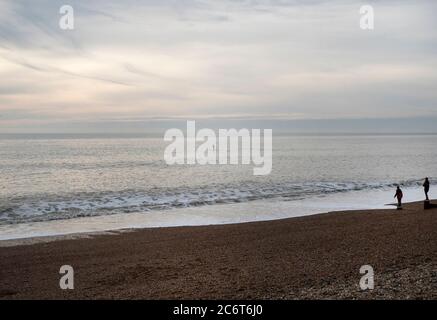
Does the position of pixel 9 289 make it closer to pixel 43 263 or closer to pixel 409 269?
pixel 43 263

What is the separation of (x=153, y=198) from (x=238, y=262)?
22.4 m

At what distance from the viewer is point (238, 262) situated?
1364cm

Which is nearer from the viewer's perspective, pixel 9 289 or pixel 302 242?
pixel 9 289

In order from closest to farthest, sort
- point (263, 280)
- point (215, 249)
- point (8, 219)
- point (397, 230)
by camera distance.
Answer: point (263, 280)
point (215, 249)
point (397, 230)
point (8, 219)

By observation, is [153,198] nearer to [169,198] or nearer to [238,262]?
[169,198]

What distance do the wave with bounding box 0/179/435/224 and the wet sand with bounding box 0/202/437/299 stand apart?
9058 mm

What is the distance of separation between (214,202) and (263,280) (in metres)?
22.0

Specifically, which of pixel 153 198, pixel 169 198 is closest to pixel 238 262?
pixel 169 198

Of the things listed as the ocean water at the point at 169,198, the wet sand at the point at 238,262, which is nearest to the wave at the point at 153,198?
the ocean water at the point at 169,198

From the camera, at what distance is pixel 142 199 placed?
34562 millimetres

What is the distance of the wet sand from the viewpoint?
10531 mm

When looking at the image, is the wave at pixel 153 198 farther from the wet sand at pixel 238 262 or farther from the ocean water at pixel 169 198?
the wet sand at pixel 238 262

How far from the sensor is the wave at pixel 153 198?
92.6ft
